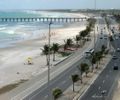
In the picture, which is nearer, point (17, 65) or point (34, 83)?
point (34, 83)

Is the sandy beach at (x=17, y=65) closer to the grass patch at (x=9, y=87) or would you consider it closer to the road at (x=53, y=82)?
the grass patch at (x=9, y=87)

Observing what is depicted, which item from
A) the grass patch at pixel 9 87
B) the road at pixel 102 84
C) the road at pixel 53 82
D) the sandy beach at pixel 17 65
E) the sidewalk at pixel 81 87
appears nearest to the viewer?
the road at pixel 102 84

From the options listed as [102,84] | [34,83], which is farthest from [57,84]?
[102,84]

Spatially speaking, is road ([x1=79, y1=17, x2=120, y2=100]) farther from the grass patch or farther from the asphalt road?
the grass patch

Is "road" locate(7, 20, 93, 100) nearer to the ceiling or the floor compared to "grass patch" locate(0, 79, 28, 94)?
nearer to the ceiling

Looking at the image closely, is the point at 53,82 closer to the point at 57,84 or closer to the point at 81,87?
the point at 57,84

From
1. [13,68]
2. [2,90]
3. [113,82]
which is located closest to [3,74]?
[13,68]

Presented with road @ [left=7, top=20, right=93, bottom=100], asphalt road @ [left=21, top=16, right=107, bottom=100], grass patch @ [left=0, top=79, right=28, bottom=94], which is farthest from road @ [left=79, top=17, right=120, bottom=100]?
grass patch @ [left=0, top=79, right=28, bottom=94]

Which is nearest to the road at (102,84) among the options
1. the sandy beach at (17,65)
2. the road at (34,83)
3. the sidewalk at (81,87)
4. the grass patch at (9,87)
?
the sidewalk at (81,87)

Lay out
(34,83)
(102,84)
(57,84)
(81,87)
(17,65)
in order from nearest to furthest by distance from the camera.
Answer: (81,87) → (102,84) → (57,84) → (34,83) → (17,65)

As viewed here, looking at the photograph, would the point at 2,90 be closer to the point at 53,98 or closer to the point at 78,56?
the point at 53,98

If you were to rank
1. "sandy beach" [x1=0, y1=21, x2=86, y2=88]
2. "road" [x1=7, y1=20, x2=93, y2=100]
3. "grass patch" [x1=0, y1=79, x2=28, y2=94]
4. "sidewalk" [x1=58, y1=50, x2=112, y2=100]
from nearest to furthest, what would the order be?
"sidewalk" [x1=58, y1=50, x2=112, y2=100] < "road" [x1=7, y1=20, x2=93, y2=100] < "grass patch" [x1=0, y1=79, x2=28, y2=94] < "sandy beach" [x1=0, y1=21, x2=86, y2=88]
